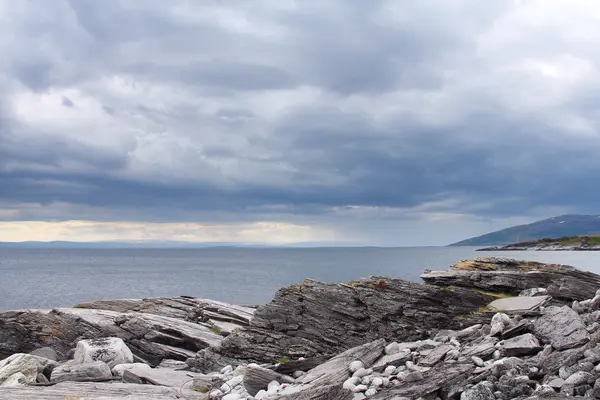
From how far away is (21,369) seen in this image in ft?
75.2

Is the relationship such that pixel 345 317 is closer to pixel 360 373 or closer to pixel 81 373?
pixel 360 373

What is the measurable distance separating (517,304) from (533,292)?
6.64 feet

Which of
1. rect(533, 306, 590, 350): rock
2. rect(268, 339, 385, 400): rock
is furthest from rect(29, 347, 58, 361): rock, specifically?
rect(533, 306, 590, 350): rock

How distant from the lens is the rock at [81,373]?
2211 centimetres

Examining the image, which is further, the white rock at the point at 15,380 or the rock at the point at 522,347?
the white rock at the point at 15,380

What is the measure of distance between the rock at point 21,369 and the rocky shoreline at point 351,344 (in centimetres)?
6

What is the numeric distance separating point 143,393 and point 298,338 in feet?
22.8

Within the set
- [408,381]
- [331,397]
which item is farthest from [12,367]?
[408,381]

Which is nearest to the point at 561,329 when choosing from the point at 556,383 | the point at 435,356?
the point at 556,383

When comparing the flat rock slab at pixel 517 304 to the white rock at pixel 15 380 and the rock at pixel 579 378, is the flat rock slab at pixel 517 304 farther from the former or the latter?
the white rock at pixel 15 380

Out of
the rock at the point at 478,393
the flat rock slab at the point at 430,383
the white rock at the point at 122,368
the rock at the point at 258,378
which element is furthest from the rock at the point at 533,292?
the white rock at the point at 122,368

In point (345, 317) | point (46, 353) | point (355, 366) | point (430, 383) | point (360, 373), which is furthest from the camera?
point (46, 353)

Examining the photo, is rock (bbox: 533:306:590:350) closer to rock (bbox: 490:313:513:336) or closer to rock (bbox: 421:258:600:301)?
rock (bbox: 490:313:513:336)

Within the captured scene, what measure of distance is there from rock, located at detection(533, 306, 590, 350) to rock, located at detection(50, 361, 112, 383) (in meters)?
15.7
